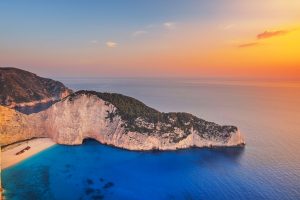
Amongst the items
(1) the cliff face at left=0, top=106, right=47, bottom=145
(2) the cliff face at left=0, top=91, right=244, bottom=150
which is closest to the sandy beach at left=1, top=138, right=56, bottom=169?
(1) the cliff face at left=0, top=106, right=47, bottom=145

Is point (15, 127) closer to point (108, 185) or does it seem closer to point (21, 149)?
point (21, 149)

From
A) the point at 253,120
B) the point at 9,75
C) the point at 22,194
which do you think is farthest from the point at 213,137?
the point at 9,75

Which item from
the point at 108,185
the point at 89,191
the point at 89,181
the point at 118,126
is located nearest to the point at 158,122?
the point at 118,126

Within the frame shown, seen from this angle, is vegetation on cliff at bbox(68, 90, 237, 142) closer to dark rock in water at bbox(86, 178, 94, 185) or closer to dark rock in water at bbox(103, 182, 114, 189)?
dark rock in water at bbox(86, 178, 94, 185)

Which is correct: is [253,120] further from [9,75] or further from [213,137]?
[9,75]

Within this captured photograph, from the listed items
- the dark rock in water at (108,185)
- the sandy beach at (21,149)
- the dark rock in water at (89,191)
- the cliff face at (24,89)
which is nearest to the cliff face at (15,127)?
the sandy beach at (21,149)

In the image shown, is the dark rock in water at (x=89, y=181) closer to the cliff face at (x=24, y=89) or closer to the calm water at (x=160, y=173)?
the calm water at (x=160, y=173)
